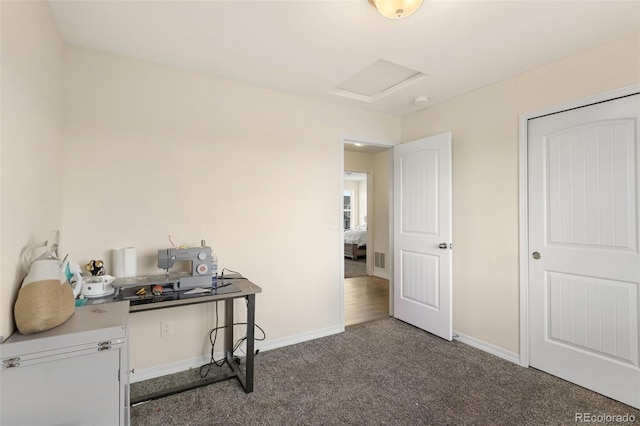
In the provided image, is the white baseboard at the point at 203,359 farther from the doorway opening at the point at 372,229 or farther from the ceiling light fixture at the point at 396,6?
the ceiling light fixture at the point at 396,6

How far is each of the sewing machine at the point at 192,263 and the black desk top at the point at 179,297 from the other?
9 centimetres

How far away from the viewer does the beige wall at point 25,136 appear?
4.01 ft

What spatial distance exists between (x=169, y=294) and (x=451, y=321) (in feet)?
8.38

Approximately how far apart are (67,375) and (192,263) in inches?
38.2

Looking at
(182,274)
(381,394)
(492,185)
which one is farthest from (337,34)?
(381,394)

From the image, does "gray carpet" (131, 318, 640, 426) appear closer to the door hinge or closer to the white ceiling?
the door hinge

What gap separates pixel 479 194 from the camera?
289cm

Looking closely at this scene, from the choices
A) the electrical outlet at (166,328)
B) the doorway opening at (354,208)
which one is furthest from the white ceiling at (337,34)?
the doorway opening at (354,208)

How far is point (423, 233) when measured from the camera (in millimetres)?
3242

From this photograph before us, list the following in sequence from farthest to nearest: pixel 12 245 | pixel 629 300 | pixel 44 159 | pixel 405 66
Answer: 1. pixel 405 66
2. pixel 629 300
3. pixel 44 159
4. pixel 12 245

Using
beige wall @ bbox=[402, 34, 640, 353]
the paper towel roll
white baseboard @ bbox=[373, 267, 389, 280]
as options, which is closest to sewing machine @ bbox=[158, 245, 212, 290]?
the paper towel roll

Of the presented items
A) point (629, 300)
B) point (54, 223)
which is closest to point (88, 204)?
point (54, 223)

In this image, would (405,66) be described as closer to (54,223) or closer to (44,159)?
(44,159)

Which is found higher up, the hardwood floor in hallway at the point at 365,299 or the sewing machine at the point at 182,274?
the sewing machine at the point at 182,274
